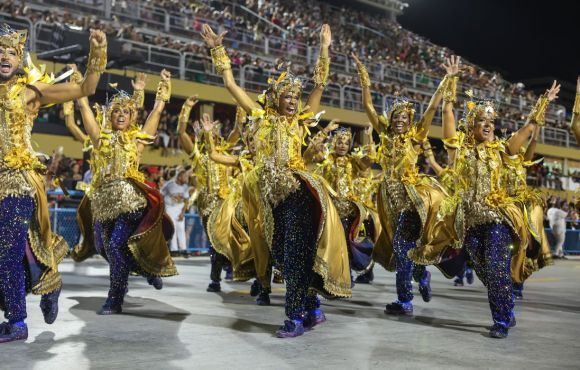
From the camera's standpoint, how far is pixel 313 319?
5.44 meters

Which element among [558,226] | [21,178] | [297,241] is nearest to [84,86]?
[21,178]

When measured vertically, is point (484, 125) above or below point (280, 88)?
below

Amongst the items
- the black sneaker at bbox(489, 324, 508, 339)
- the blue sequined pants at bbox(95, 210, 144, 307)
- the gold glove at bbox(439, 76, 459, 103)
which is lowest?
the black sneaker at bbox(489, 324, 508, 339)

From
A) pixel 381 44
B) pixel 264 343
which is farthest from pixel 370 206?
pixel 381 44

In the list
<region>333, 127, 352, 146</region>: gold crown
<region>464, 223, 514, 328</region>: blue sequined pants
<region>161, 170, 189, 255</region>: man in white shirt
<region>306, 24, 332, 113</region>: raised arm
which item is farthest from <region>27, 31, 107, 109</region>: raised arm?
<region>161, 170, 189, 255</region>: man in white shirt

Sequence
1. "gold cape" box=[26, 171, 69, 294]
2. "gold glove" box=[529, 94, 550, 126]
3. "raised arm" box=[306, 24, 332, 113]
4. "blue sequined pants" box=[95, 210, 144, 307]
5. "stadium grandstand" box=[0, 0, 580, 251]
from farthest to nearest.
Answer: "stadium grandstand" box=[0, 0, 580, 251] → "blue sequined pants" box=[95, 210, 144, 307] → "gold glove" box=[529, 94, 550, 126] → "raised arm" box=[306, 24, 332, 113] → "gold cape" box=[26, 171, 69, 294]

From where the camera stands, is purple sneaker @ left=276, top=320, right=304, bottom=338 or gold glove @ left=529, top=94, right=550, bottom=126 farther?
gold glove @ left=529, top=94, right=550, bottom=126

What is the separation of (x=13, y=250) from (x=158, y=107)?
8.26 ft

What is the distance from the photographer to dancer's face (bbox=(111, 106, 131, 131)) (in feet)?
20.2

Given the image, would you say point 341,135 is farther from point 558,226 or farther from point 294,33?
point 294,33

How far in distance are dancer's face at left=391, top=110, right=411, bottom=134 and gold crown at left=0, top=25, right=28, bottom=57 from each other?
3450mm

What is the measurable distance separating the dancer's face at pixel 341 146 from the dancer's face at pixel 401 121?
1.75m

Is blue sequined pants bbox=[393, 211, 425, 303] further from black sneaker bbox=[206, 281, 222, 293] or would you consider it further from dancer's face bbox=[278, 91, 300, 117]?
black sneaker bbox=[206, 281, 222, 293]

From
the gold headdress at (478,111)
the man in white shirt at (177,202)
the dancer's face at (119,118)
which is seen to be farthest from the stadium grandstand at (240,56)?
the dancer's face at (119,118)
